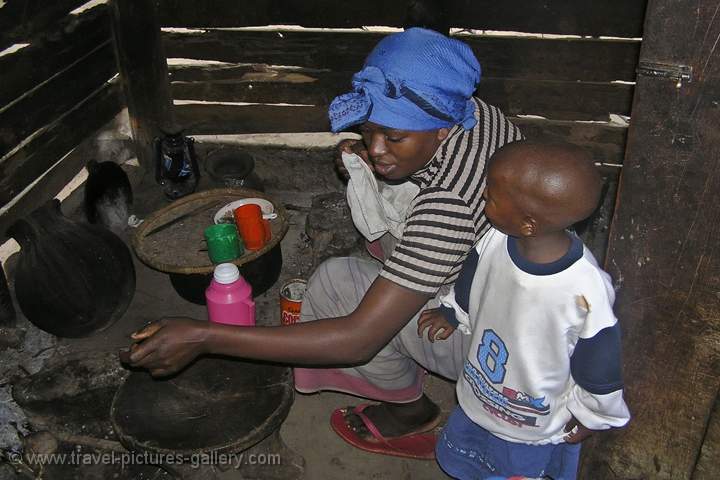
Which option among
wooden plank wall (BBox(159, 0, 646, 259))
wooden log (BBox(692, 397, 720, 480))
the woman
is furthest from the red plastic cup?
wooden log (BBox(692, 397, 720, 480))

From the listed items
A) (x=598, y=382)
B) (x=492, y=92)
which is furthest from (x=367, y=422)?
(x=492, y=92)

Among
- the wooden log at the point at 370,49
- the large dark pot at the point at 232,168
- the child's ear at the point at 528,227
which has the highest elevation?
the child's ear at the point at 528,227

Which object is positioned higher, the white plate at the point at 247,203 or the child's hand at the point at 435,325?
the child's hand at the point at 435,325

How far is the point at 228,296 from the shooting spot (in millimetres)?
2502

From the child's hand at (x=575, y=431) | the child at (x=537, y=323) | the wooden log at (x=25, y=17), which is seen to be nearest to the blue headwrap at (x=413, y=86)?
the child at (x=537, y=323)

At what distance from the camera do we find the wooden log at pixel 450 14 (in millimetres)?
3873

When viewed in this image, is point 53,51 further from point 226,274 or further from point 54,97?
point 226,274

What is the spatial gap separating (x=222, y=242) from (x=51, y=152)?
144 centimetres

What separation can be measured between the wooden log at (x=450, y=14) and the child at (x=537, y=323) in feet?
8.02

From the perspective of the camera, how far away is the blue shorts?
2.10m

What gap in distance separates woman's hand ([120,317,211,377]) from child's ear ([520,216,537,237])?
3.20 ft

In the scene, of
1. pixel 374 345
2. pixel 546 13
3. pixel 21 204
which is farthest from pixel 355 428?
pixel 546 13

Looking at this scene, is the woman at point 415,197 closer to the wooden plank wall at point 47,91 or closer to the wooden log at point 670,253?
the wooden log at point 670,253

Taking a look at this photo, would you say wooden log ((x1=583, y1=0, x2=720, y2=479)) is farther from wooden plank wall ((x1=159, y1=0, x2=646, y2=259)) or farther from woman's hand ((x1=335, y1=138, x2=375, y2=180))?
wooden plank wall ((x1=159, y1=0, x2=646, y2=259))
